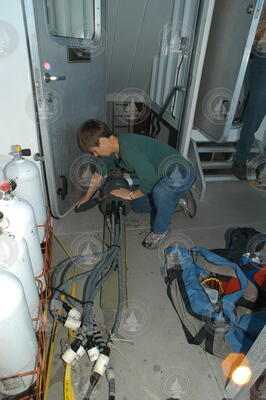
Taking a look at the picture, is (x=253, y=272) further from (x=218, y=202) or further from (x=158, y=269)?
(x=218, y=202)

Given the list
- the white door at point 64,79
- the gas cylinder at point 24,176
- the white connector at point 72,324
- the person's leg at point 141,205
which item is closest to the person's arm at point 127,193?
the person's leg at point 141,205

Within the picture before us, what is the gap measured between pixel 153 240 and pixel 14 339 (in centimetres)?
123

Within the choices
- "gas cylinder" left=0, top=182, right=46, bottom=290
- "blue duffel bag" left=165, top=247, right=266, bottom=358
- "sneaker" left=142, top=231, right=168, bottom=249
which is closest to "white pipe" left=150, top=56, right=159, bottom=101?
"sneaker" left=142, top=231, right=168, bottom=249

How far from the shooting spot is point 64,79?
170 cm

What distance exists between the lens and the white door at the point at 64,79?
57.0 inches

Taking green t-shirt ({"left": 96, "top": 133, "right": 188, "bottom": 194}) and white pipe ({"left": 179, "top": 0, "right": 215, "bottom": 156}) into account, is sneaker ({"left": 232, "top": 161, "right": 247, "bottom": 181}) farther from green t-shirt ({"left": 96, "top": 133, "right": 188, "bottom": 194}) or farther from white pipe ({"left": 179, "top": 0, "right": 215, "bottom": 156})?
green t-shirt ({"left": 96, "top": 133, "right": 188, "bottom": 194})

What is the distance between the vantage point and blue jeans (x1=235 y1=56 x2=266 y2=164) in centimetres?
240

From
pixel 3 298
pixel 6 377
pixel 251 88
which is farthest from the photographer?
pixel 251 88

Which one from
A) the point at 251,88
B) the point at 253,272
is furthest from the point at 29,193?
the point at 251,88

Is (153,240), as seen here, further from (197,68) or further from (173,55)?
(173,55)

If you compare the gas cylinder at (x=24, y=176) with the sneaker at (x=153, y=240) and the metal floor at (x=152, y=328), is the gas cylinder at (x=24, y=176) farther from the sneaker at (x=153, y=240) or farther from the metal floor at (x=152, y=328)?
the sneaker at (x=153, y=240)

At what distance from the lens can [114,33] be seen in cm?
264

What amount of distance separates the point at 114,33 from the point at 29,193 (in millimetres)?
2095

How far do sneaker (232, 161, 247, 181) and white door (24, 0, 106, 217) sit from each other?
159cm
